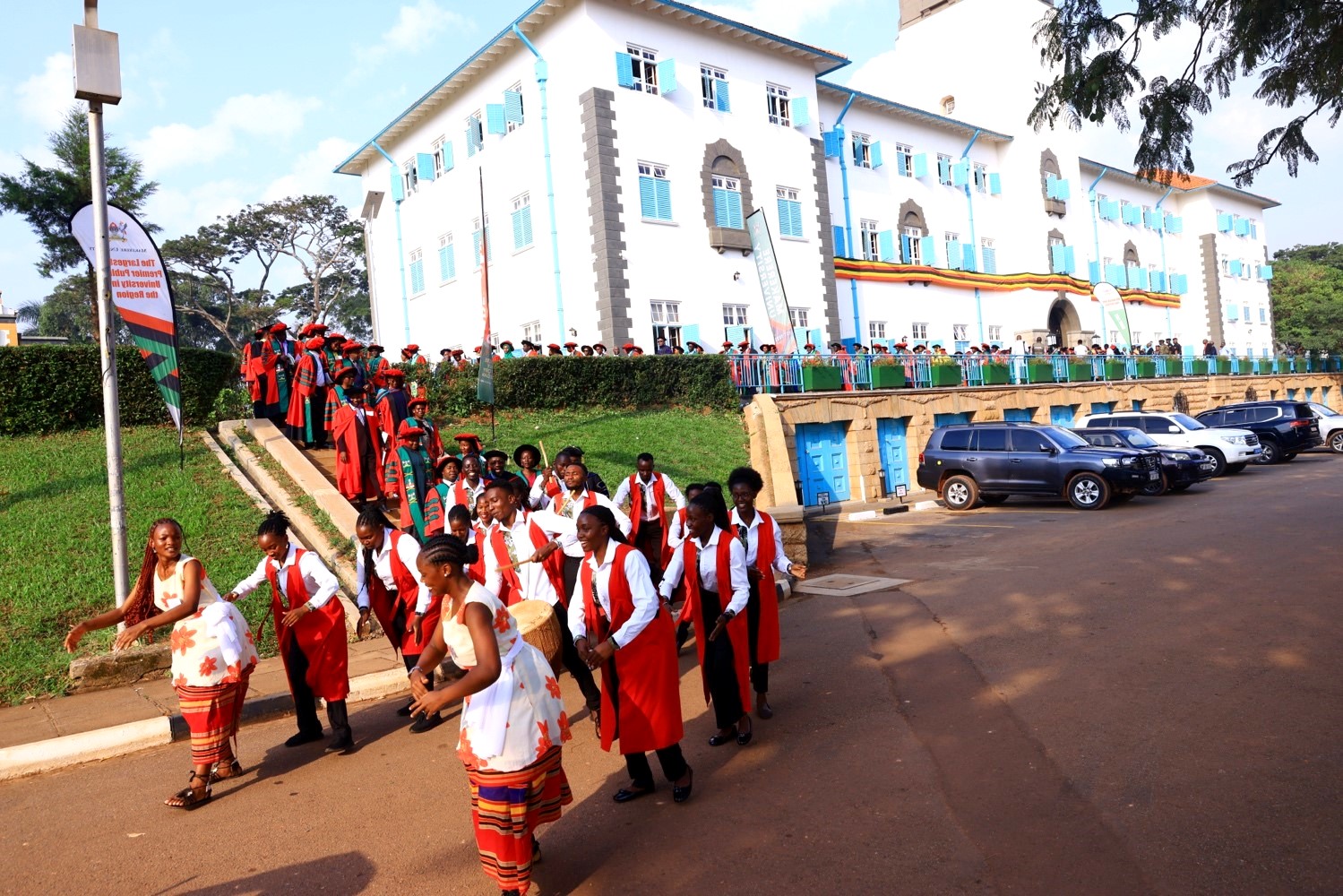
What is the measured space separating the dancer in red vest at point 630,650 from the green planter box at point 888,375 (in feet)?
65.0

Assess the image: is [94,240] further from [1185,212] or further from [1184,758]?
[1185,212]

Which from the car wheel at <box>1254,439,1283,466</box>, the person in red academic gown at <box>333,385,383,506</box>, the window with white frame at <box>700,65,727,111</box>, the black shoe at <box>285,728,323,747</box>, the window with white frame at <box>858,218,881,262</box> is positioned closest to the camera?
the black shoe at <box>285,728,323,747</box>

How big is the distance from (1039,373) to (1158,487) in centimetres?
1292

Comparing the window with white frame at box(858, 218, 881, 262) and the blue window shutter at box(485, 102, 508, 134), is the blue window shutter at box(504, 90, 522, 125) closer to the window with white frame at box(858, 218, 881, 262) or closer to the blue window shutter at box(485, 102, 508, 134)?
the blue window shutter at box(485, 102, 508, 134)

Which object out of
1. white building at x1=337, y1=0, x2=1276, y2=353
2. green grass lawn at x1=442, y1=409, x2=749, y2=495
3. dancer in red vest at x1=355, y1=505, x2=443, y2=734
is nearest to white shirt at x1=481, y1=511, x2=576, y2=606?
dancer in red vest at x1=355, y1=505, x2=443, y2=734

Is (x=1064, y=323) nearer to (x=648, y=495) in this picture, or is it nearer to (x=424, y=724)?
(x=648, y=495)

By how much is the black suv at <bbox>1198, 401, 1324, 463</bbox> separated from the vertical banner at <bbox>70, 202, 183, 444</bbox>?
934 inches

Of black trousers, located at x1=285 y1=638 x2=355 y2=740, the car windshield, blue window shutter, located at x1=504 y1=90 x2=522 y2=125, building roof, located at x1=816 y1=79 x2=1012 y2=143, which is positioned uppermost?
building roof, located at x1=816 y1=79 x2=1012 y2=143

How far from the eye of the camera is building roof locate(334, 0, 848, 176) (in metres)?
23.7

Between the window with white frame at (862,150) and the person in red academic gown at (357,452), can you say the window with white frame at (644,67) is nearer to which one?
the window with white frame at (862,150)

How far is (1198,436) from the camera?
69.1ft

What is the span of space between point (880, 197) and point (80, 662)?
2888 centimetres

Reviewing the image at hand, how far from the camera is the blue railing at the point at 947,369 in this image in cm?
2255

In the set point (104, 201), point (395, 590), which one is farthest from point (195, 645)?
point (104, 201)
